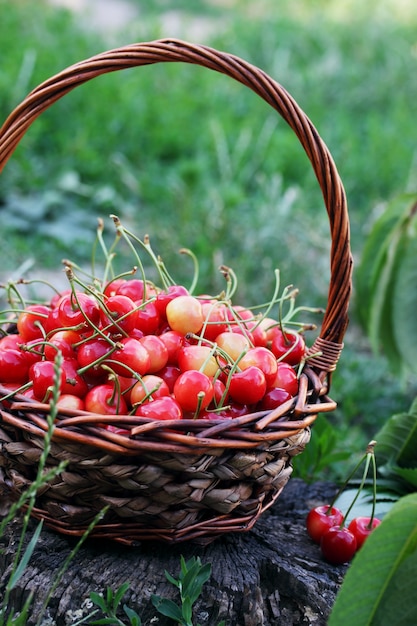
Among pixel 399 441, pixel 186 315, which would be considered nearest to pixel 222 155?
pixel 399 441

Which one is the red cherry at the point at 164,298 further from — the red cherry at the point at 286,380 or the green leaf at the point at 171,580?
the green leaf at the point at 171,580

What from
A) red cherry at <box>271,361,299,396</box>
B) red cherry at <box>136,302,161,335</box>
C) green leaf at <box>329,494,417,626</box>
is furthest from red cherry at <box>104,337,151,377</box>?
green leaf at <box>329,494,417,626</box>

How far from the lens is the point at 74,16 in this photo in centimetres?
569

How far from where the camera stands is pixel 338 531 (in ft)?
4.33

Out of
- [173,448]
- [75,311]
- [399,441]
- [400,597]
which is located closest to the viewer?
[400,597]

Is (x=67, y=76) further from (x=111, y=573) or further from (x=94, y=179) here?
(x=94, y=179)

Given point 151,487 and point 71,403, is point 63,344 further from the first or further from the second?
point 151,487

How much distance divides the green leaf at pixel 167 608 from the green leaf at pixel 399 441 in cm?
63

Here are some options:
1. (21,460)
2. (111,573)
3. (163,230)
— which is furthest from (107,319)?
(163,230)

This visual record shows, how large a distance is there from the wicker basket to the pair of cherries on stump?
0.11m

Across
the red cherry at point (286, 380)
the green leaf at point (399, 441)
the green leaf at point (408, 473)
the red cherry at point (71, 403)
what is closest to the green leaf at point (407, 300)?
the green leaf at point (399, 441)

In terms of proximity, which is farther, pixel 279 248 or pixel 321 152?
pixel 279 248

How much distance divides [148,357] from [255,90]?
51cm

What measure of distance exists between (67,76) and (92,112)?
286 cm
